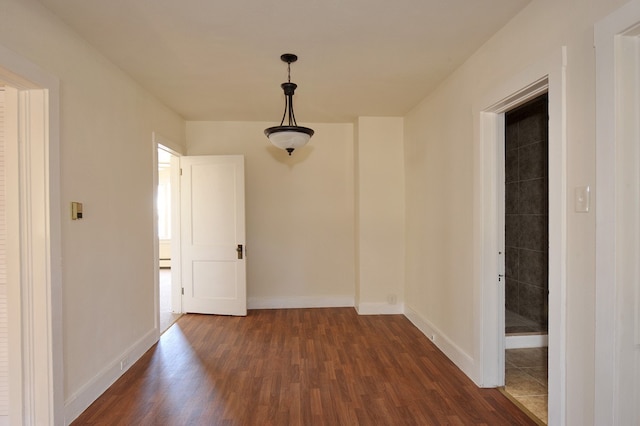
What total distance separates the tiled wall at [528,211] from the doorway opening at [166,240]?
4.35 m

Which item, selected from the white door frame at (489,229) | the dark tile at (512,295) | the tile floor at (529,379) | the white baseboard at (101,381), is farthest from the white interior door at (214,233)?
the dark tile at (512,295)

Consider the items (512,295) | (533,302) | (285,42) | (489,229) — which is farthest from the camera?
(512,295)

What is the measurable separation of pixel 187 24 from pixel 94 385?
8.65ft

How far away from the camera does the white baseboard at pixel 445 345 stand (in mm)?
2891

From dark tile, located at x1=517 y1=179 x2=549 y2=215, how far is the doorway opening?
14.5 ft

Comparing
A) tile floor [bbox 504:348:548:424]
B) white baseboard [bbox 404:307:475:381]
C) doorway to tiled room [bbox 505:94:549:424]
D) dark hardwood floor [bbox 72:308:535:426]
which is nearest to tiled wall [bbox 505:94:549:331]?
doorway to tiled room [bbox 505:94:549:424]

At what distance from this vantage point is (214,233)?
4574 millimetres

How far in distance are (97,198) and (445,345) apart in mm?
3283

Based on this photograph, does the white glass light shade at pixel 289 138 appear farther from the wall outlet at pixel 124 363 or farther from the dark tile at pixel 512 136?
the dark tile at pixel 512 136

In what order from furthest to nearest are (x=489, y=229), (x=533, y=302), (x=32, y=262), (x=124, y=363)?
(x=533, y=302) → (x=124, y=363) → (x=489, y=229) → (x=32, y=262)

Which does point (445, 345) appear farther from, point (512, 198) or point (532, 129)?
point (532, 129)

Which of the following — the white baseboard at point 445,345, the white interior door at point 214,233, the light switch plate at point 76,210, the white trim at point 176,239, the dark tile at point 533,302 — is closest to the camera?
the light switch plate at point 76,210

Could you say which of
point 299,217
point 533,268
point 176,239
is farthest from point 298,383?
point 533,268

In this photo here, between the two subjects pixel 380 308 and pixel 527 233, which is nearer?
pixel 527 233
